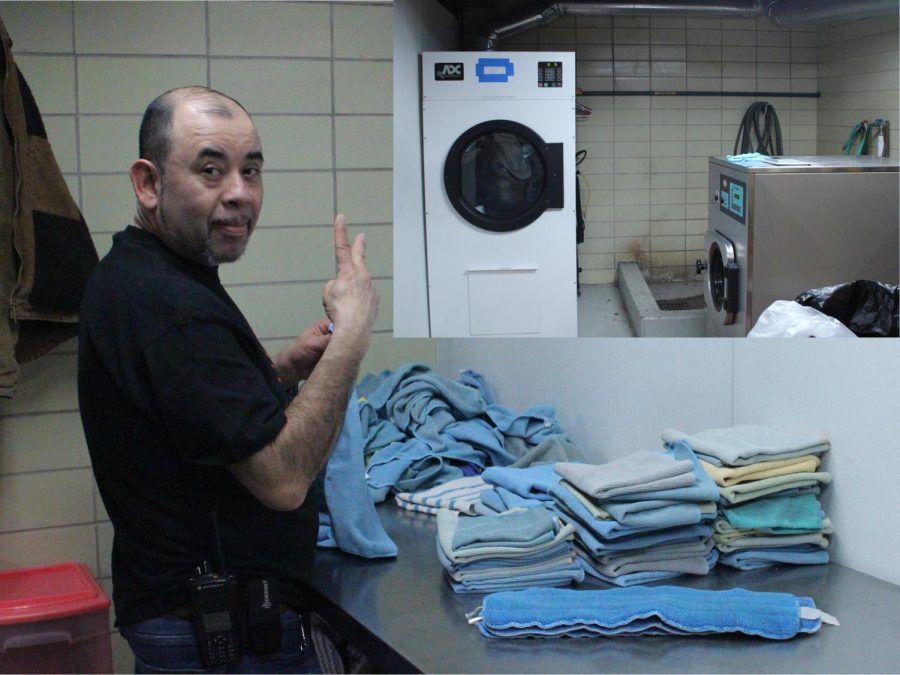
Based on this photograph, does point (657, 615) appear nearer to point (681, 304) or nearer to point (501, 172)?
point (681, 304)

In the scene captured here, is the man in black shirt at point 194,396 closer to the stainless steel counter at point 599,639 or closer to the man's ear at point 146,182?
the man's ear at point 146,182

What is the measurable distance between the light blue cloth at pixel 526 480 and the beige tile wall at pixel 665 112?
1.06 m

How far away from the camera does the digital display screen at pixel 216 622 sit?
1368 millimetres

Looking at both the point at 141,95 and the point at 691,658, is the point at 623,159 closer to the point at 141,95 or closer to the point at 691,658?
the point at 141,95

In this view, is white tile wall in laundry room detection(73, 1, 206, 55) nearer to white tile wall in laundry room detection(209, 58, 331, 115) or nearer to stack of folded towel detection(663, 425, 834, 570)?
white tile wall in laundry room detection(209, 58, 331, 115)

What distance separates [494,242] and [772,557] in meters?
2.12

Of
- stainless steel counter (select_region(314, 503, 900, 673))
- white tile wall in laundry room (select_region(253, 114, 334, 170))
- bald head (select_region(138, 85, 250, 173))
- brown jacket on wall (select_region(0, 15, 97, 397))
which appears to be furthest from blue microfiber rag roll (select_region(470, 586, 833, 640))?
white tile wall in laundry room (select_region(253, 114, 334, 170))

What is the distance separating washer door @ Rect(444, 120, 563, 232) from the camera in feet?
10.4

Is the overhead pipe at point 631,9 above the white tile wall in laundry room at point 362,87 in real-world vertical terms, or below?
above

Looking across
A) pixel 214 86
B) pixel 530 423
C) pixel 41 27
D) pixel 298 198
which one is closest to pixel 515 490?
pixel 530 423

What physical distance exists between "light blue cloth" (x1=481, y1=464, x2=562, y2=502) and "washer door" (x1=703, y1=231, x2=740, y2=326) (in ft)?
3.80

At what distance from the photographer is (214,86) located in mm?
2352

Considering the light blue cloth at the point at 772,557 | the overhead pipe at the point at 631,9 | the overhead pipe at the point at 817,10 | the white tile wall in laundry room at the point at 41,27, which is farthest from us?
the overhead pipe at the point at 817,10

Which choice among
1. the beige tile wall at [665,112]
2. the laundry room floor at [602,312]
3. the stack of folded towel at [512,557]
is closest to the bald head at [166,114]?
the stack of folded towel at [512,557]
